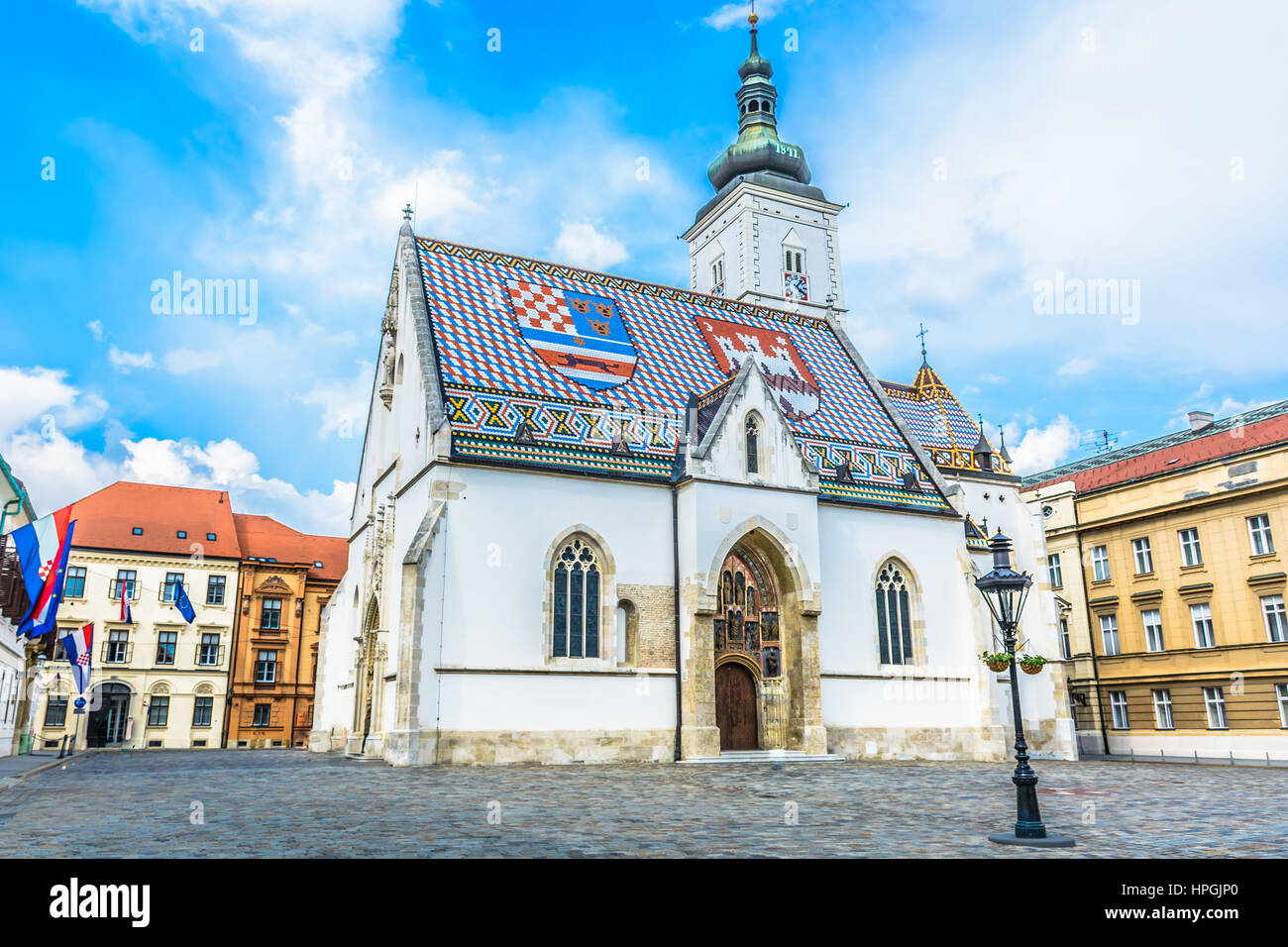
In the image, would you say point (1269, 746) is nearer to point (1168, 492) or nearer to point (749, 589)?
point (1168, 492)

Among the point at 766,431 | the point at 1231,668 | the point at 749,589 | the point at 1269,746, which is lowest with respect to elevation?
the point at 1269,746

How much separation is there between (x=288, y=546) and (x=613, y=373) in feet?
105

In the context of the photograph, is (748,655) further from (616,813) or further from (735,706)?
(616,813)

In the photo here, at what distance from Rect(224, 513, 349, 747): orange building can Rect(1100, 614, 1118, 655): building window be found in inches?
1375

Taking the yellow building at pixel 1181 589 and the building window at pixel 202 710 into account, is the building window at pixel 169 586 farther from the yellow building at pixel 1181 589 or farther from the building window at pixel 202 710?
the yellow building at pixel 1181 589

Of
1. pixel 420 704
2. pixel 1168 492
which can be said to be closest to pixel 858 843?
pixel 420 704

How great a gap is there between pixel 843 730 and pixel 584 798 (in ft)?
43.9

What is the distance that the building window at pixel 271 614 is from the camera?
48.4m

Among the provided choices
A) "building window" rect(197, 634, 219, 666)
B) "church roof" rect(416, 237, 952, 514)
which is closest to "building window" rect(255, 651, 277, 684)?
"building window" rect(197, 634, 219, 666)

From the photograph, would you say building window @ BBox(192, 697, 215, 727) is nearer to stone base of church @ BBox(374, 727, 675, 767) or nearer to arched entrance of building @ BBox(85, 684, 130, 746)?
arched entrance of building @ BBox(85, 684, 130, 746)

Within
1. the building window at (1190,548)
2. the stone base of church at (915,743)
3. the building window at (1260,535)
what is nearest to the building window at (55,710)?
the stone base of church at (915,743)

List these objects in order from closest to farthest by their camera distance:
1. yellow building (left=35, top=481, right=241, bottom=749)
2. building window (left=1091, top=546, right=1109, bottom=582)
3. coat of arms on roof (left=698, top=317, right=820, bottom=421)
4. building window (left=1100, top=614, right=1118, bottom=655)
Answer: coat of arms on roof (left=698, top=317, right=820, bottom=421) → building window (left=1100, top=614, right=1118, bottom=655) → building window (left=1091, top=546, right=1109, bottom=582) → yellow building (left=35, top=481, right=241, bottom=749)

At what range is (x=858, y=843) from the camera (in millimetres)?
8812

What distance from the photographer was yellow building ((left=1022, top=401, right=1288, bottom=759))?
3042 cm
